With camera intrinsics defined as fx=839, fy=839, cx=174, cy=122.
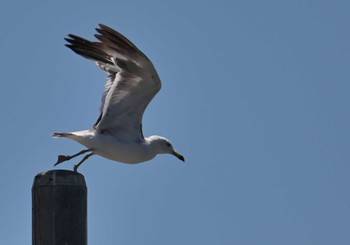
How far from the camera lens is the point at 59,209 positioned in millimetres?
6398

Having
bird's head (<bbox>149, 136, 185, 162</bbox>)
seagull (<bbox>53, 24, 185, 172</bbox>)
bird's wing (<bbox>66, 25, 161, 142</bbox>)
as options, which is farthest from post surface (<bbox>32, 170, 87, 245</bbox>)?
bird's head (<bbox>149, 136, 185, 162</bbox>)

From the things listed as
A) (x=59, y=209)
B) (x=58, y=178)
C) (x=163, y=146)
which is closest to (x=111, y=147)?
(x=163, y=146)

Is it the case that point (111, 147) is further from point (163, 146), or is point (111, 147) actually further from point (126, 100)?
point (163, 146)

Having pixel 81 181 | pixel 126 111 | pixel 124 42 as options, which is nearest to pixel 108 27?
pixel 124 42

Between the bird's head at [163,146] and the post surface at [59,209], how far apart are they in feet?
16.0

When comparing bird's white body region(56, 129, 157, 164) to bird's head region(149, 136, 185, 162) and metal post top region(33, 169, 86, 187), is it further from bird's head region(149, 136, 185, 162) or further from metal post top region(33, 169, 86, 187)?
metal post top region(33, 169, 86, 187)

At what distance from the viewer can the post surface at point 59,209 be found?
6.37 metres

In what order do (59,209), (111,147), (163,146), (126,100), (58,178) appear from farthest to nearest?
(163,146)
(126,100)
(111,147)
(58,178)
(59,209)

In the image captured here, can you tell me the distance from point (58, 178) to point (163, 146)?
5547 mm

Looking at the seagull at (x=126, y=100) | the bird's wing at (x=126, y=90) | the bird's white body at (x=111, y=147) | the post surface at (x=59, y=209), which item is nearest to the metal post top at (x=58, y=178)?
the post surface at (x=59, y=209)

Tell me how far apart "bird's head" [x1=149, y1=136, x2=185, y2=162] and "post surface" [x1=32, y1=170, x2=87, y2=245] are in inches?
192

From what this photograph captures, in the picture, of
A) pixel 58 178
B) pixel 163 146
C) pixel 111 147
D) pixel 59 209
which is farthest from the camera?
pixel 163 146

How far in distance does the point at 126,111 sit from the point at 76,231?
5012 millimetres

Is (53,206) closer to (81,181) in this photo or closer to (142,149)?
(81,181)
